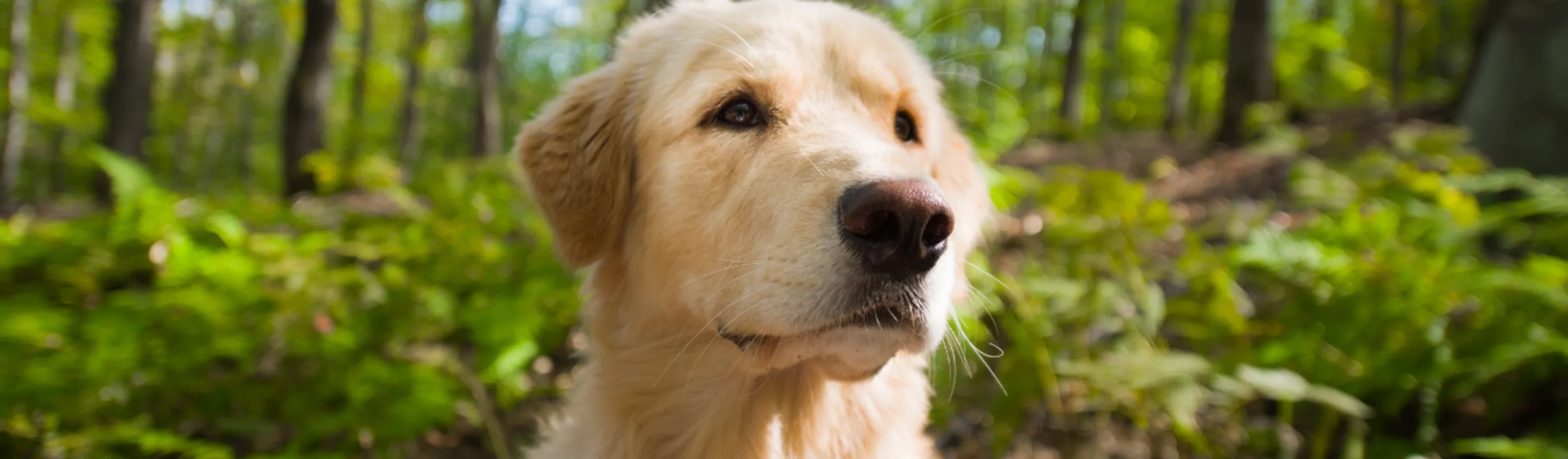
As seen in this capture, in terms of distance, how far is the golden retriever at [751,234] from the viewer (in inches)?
75.4

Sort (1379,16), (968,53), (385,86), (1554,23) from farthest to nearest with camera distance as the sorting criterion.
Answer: (1379,16), (385,86), (1554,23), (968,53)

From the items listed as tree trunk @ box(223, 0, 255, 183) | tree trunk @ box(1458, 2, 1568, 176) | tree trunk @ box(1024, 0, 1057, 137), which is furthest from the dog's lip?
tree trunk @ box(223, 0, 255, 183)

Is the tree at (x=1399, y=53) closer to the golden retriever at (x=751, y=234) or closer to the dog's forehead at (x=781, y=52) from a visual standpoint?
the dog's forehead at (x=781, y=52)

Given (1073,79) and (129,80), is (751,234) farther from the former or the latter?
(1073,79)

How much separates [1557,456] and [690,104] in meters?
2.90

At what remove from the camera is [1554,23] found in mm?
5430

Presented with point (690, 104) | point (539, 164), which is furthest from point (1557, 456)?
point (539, 164)

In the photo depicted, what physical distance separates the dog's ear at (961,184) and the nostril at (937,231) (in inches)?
35.0

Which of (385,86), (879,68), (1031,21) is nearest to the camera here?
(879,68)

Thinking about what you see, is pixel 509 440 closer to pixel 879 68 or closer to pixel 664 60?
pixel 664 60

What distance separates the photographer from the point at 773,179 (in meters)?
2.15

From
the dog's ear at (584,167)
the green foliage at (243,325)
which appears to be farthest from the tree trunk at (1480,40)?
the green foliage at (243,325)

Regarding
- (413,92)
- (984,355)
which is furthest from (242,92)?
(984,355)

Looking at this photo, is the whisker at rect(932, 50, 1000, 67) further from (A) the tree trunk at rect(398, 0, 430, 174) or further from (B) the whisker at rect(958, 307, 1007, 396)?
(A) the tree trunk at rect(398, 0, 430, 174)
